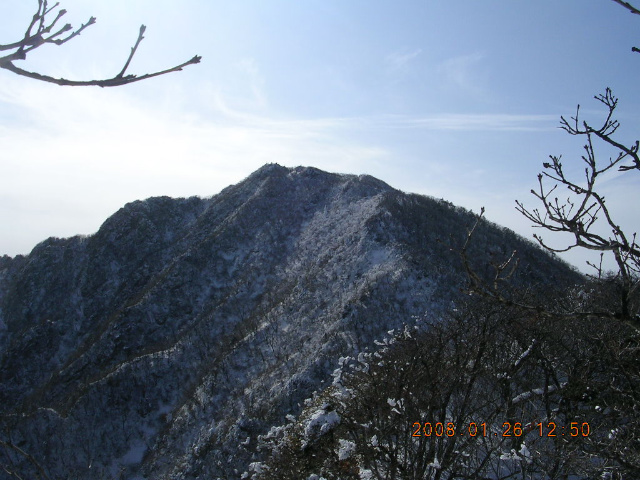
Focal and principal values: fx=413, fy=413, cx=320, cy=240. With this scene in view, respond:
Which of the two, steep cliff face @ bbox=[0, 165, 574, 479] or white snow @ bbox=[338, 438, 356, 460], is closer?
white snow @ bbox=[338, 438, 356, 460]

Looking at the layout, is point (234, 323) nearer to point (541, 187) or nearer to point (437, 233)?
point (437, 233)

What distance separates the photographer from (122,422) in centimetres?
2806

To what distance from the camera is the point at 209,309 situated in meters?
37.0

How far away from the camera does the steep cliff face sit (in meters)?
23.3

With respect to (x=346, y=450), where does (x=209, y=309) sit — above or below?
above

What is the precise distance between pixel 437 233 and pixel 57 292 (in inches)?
1664

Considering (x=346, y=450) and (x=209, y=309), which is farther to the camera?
(x=209, y=309)

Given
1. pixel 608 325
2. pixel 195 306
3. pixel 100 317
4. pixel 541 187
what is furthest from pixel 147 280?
pixel 541 187

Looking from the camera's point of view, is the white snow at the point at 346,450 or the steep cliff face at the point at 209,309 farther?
the steep cliff face at the point at 209,309

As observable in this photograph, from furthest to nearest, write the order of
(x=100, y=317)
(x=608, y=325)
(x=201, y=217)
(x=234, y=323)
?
(x=201, y=217) → (x=100, y=317) → (x=234, y=323) → (x=608, y=325)

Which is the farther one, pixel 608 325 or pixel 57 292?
pixel 57 292

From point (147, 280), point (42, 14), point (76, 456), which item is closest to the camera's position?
point (42, 14)

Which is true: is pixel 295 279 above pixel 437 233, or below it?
below

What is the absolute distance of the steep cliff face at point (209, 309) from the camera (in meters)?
23.3
